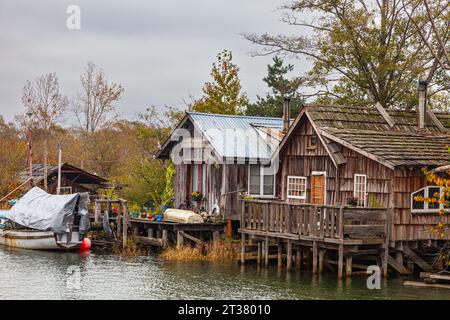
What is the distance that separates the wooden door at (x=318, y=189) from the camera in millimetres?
31953

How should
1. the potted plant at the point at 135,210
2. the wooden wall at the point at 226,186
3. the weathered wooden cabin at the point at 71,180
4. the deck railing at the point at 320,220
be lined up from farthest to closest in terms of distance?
1. the weathered wooden cabin at the point at 71,180
2. the potted plant at the point at 135,210
3. the wooden wall at the point at 226,186
4. the deck railing at the point at 320,220

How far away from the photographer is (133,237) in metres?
38.2

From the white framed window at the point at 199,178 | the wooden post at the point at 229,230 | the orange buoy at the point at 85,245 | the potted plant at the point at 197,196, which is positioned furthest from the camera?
the white framed window at the point at 199,178

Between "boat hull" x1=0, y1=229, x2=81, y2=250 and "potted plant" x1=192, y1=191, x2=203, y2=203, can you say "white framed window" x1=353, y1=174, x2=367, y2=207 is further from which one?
"boat hull" x1=0, y1=229, x2=81, y2=250

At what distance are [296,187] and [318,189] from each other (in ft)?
5.01

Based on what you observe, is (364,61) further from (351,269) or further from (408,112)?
(351,269)

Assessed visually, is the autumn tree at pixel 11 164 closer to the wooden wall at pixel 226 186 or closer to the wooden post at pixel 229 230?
the wooden wall at pixel 226 186

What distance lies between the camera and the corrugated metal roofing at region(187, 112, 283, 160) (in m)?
36.3

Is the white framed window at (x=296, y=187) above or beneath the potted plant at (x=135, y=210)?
above

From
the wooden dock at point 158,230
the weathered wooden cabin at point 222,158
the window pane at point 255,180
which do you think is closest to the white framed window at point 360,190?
the weathered wooden cabin at point 222,158

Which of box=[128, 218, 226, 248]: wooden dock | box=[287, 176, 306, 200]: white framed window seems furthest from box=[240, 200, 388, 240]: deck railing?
box=[128, 218, 226, 248]: wooden dock

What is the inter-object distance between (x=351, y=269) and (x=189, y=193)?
1176 centimetres

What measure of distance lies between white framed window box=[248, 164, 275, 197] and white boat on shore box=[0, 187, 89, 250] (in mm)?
8013
